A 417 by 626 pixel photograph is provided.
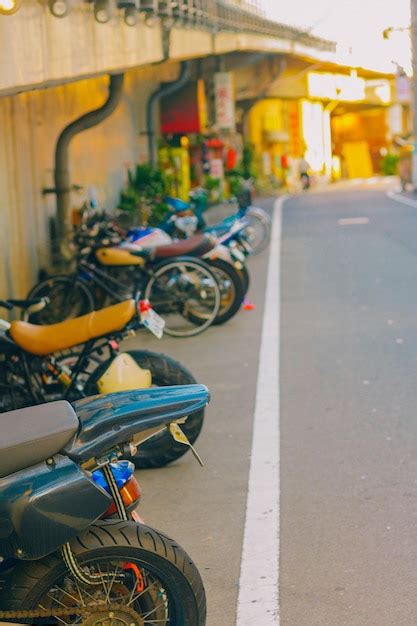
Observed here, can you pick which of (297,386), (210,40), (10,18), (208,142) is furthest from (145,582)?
(208,142)

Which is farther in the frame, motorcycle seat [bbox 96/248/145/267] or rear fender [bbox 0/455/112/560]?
motorcycle seat [bbox 96/248/145/267]

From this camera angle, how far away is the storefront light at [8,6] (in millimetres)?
9250

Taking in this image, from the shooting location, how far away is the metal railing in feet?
55.1

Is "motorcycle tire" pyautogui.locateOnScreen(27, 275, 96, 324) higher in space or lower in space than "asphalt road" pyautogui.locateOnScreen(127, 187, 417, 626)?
higher

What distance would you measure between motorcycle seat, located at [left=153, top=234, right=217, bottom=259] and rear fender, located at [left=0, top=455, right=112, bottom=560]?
28.5ft

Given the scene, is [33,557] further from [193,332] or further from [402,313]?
[402,313]

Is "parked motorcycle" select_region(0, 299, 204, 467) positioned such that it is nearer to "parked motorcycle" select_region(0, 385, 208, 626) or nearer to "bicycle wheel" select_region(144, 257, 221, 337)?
"parked motorcycle" select_region(0, 385, 208, 626)

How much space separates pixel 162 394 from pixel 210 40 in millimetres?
22067

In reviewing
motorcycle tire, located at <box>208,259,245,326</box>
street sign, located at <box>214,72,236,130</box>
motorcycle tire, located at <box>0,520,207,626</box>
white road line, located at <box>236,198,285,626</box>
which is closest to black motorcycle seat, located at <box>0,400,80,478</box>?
motorcycle tire, located at <box>0,520,207,626</box>

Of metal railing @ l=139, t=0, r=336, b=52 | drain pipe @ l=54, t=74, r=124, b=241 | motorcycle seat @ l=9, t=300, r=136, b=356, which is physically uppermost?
metal railing @ l=139, t=0, r=336, b=52

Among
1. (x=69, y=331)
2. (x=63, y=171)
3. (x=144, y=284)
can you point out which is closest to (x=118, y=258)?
(x=144, y=284)

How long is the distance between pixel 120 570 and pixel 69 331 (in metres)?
3.07

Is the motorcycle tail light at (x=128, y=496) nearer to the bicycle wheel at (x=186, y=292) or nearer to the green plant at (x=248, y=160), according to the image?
the bicycle wheel at (x=186, y=292)

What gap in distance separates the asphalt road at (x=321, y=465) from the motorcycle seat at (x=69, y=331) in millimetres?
879
